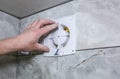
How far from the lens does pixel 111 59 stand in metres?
0.74

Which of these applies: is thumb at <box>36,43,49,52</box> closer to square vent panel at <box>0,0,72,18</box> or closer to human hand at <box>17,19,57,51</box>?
human hand at <box>17,19,57,51</box>

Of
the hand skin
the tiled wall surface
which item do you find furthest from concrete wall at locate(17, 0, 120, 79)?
the hand skin

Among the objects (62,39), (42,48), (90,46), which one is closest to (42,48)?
(42,48)

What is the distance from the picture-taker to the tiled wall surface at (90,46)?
0.75m

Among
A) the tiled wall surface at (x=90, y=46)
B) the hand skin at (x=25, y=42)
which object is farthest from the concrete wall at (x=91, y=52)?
the hand skin at (x=25, y=42)

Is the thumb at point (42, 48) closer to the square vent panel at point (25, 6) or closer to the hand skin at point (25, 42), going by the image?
the hand skin at point (25, 42)

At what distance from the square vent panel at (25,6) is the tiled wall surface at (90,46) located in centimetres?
5

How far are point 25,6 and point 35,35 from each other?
222 millimetres

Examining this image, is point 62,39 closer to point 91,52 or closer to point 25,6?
point 91,52

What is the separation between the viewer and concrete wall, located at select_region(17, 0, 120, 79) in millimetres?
752

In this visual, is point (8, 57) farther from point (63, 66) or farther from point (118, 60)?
point (118, 60)

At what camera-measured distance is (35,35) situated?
90cm

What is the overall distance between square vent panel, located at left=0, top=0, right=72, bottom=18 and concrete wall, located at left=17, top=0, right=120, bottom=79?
0.06 metres

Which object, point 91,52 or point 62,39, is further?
point 62,39
